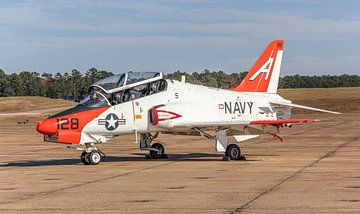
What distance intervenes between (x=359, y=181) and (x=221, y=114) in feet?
25.8

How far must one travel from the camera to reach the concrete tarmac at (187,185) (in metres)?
11.8

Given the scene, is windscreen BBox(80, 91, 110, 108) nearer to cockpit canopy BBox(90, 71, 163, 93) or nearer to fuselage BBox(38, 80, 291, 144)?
fuselage BBox(38, 80, 291, 144)

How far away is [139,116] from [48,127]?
2939 millimetres

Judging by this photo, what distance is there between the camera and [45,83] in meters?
185

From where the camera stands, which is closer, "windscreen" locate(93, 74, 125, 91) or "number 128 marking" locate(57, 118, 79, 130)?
"number 128 marking" locate(57, 118, 79, 130)

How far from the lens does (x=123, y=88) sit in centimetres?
2108

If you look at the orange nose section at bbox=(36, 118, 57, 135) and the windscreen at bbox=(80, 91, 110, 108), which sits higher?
the windscreen at bbox=(80, 91, 110, 108)

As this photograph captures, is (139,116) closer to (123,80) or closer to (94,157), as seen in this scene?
(123,80)

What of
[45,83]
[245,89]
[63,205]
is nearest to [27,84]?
[45,83]

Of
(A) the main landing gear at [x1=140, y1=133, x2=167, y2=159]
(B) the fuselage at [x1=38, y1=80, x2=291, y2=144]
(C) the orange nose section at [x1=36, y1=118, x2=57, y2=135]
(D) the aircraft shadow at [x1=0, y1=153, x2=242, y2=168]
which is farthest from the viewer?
(A) the main landing gear at [x1=140, y1=133, x2=167, y2=159]

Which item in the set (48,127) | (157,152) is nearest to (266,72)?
(157,152)

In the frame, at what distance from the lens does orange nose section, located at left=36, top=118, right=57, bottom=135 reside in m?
19.5

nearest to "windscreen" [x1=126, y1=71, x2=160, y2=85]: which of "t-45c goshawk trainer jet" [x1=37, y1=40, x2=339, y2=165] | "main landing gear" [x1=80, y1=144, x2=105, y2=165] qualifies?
"t-45c goshawk trainer jet" [x1=37, y1=40, x2=339, y2=165]

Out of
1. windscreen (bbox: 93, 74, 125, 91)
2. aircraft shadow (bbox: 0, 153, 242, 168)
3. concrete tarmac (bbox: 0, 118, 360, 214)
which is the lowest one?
concrete tarmac (bbox: 0, 118, 360, 214)
